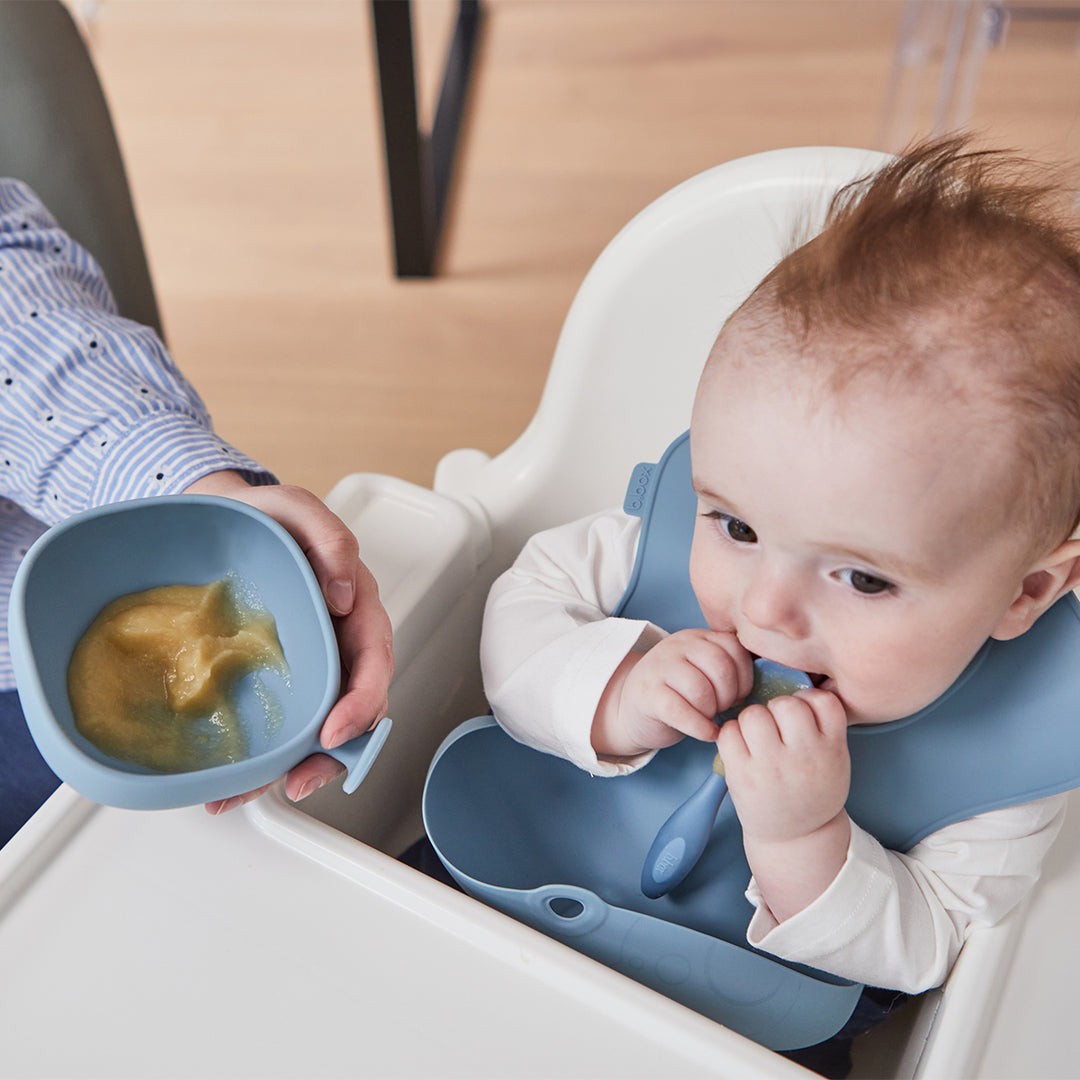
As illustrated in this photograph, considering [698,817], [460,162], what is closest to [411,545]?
[698,817]

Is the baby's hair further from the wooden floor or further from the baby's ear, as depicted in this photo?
the wooden floor

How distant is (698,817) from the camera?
0.56 meters

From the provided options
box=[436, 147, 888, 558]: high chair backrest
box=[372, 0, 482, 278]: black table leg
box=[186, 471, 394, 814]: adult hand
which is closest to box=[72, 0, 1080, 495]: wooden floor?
box=[372, 0, 482, 278]: black table leg

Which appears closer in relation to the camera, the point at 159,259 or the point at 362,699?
the point at 362,699

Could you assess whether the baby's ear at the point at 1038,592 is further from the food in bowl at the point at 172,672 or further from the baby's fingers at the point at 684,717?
the food in bowl at the point at 172,672

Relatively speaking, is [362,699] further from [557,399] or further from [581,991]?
[557,399]

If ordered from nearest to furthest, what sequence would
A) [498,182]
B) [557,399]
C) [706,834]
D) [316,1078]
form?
[316,1078], [706,834], [557,399], [498,182]

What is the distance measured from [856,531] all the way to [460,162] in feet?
5.40

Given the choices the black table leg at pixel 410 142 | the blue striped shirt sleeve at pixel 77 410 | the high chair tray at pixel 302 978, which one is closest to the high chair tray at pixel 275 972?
the high chair tray at pixel 302 978

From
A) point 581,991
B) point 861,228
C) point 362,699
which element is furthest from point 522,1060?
point 861,228

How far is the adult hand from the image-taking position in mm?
471

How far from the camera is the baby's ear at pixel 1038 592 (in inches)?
20.4

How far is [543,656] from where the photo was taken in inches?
24.5

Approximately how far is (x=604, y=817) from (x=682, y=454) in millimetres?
214
